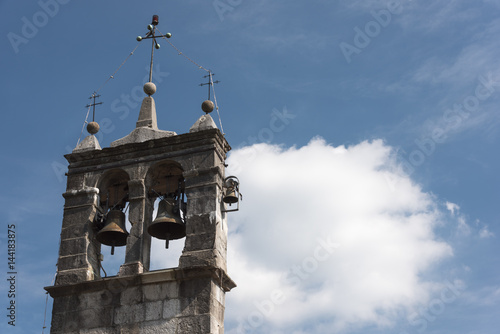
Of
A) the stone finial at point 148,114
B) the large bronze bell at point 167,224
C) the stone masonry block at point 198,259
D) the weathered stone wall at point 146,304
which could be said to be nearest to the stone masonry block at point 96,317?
the weathered stone wall at point 146,304

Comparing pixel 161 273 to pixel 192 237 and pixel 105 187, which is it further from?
pixel 105 187

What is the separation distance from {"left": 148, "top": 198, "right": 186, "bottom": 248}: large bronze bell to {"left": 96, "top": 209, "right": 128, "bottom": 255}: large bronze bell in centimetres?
58

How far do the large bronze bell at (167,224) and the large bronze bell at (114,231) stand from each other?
1.90 ft

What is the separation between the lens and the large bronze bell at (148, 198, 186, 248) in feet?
41.2

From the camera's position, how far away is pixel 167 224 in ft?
41.5

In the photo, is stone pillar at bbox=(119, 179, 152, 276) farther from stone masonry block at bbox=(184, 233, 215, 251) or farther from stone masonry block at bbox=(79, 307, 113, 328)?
stone masonry block at bbox=(184, 233, 215, 251)

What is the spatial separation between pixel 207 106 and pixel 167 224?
2363 millimetres

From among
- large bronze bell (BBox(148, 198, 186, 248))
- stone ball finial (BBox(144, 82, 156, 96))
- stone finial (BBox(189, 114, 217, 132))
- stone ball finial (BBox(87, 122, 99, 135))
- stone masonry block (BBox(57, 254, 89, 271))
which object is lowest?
stone masonry block (BBox(57, 254, 89, 271))

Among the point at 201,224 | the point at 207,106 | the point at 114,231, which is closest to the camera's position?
the point at 201,224

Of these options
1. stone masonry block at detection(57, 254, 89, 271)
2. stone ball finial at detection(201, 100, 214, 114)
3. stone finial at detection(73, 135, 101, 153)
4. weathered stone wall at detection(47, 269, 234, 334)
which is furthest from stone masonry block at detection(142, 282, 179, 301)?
stone ball finial at detection(201, 100, 214, 114)

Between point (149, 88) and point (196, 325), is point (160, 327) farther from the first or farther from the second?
point (149, 88)

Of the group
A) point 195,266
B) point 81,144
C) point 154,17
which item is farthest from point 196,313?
point 154,17

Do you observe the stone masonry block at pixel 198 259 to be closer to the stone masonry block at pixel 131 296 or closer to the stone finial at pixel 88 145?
the stone masonry block at pixel 131 296

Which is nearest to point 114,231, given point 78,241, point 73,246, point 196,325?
point 78,241
